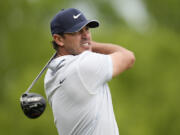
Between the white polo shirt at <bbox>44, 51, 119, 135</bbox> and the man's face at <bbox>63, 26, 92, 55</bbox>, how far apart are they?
9 centimetres

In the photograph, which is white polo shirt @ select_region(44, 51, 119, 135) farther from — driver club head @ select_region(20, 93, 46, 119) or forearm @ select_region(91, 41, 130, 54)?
forearm @ select_region(91, 41, 130, 54)

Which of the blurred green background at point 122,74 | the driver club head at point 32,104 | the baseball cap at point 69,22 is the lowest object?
the blurred green background at point 122,74

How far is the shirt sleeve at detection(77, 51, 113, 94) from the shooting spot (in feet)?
15.0

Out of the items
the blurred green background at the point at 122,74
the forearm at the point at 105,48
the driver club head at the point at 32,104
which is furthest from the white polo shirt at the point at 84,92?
the blurred green background at the point at 122,74

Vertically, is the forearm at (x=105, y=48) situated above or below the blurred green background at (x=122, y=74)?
above

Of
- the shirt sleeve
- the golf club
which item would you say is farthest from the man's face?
the golf club

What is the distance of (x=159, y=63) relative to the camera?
1948cm

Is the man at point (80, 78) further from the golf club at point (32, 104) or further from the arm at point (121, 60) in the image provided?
the golf club at point (32, 104)

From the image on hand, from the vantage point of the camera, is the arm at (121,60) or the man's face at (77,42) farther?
the man's face at (77,42)

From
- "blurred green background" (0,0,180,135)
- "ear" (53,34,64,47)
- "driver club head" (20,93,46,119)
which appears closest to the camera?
"driver club head" (20,93,46,119)

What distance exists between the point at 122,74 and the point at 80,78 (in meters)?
14.7

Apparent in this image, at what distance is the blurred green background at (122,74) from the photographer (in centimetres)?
1848

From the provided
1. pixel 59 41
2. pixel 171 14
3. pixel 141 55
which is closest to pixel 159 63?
pixel 141 55

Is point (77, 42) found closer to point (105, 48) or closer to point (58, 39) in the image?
point (58, 39)
